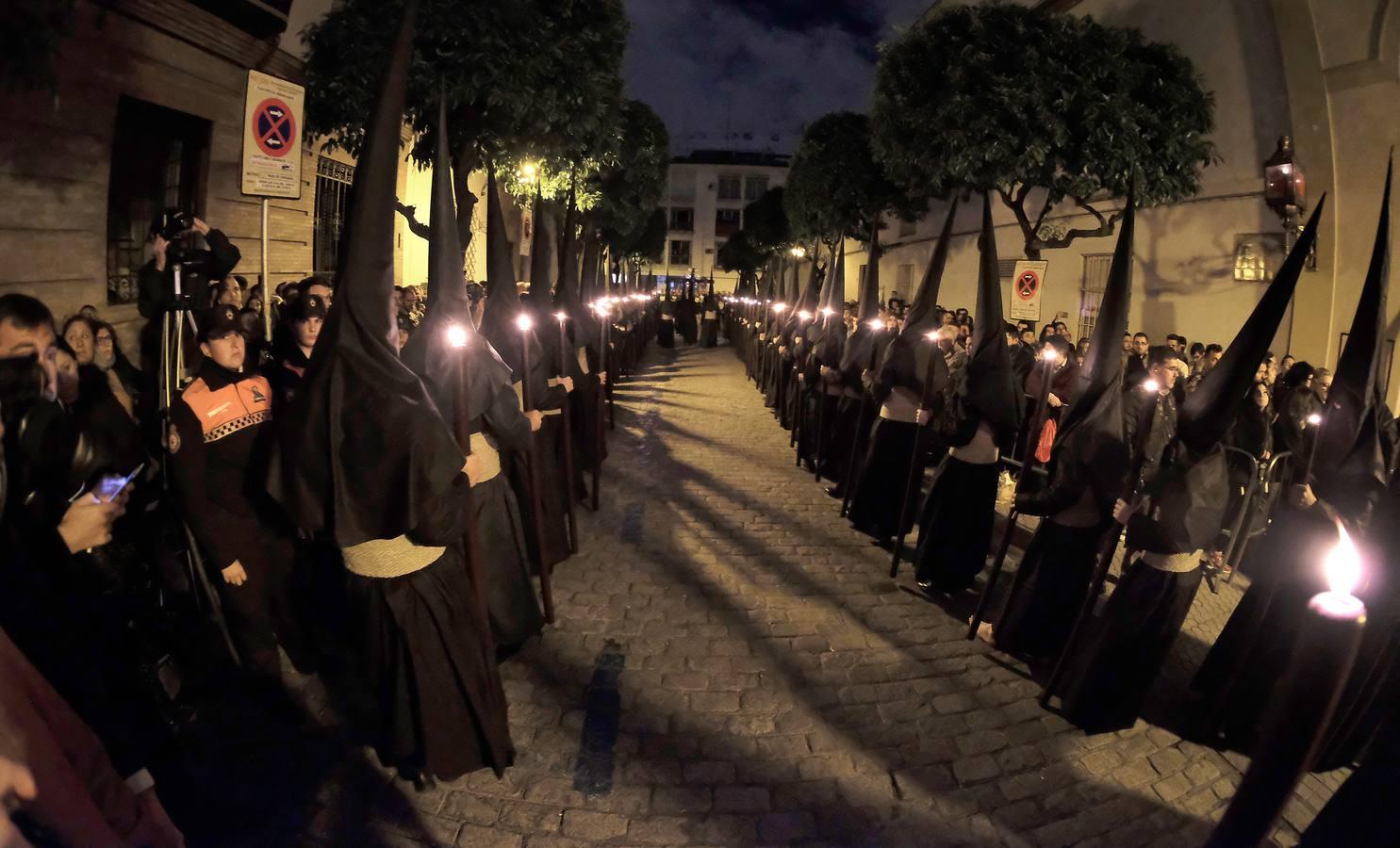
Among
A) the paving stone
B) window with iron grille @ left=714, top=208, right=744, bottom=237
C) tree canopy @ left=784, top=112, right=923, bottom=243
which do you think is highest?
window with iron grille @ left=714, top=208, right=744, bottom=237

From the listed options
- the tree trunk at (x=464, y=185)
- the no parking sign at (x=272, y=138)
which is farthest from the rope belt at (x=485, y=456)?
the tree trunk at (x=464, y=185)

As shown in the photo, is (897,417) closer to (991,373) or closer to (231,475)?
(991,373)

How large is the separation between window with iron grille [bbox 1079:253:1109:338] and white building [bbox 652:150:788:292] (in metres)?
55.4

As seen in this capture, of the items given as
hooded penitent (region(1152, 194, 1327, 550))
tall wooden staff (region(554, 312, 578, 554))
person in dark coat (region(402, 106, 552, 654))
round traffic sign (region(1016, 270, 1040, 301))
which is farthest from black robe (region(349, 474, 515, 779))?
round traffic sign (region(1016, 270, 1040, 301))

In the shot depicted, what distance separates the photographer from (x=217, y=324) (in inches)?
154

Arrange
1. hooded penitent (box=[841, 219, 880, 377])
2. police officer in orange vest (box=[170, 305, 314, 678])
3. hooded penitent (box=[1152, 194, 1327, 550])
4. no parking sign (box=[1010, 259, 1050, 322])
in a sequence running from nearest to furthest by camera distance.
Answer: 1. hooded penitent (box=[1152, 194, 1327, 550])
2. police officer in orange vest (box=[170, 305, 314, 678])
3. hooded penitent (box=[841, 219, 880, 377])
4. no parking sign (box=[1010, 259, 1050, 322])

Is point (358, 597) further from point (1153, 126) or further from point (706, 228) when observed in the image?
point (706, 228)

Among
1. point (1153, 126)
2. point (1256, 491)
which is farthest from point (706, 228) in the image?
point (1256, 491)

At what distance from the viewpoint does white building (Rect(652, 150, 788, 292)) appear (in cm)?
7231

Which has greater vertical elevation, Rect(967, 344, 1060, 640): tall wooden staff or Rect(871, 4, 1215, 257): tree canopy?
Rect(871, 4, 1215, 257): tree canopy

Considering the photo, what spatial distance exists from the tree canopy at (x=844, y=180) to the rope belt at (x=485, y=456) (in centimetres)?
1545

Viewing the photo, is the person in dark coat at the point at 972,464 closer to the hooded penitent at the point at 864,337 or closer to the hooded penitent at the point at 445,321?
the hooded penitent at the point at 864,337

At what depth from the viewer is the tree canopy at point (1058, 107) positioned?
10695 mm

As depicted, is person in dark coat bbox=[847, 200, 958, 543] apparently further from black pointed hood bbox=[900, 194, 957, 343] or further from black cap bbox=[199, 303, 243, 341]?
black cap bbox=[199, 303, 243, 341]
